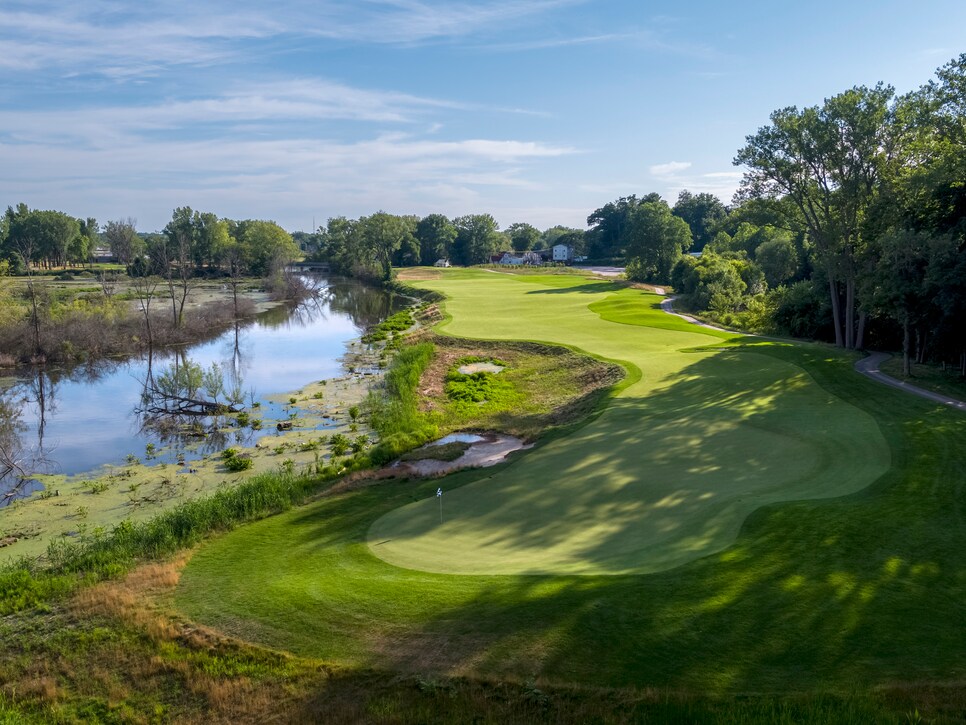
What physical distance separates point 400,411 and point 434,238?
127m

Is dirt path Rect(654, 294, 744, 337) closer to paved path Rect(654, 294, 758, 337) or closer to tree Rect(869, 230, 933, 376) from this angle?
paved path Rect(654, 294, 758, 337)

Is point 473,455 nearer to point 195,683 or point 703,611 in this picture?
point 703,611

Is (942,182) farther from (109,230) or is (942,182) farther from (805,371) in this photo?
(109,230)

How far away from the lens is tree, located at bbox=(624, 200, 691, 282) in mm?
84312

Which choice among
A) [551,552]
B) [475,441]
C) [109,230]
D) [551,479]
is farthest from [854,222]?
[109,230]

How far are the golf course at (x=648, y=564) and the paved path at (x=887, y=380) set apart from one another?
78.5 inches

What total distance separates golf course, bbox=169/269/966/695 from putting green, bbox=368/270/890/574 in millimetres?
68

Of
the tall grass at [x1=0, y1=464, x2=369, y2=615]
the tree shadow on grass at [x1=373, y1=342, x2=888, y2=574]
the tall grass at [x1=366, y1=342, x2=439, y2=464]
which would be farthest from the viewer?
the tall grass at [x1=366, y1=342, x2=439, y2=464]

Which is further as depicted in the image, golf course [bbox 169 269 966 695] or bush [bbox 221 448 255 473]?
bush [bbox 221 448 255 473]

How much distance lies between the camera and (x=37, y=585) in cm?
1245

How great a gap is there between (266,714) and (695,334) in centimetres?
3731

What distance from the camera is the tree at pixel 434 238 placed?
148500 millimetres

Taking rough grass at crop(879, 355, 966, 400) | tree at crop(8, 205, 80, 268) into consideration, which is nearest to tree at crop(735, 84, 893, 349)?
rough grass at crop(879, 355, 966, 400)

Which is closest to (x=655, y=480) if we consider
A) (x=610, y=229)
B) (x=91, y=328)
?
(x=91, y=328)
